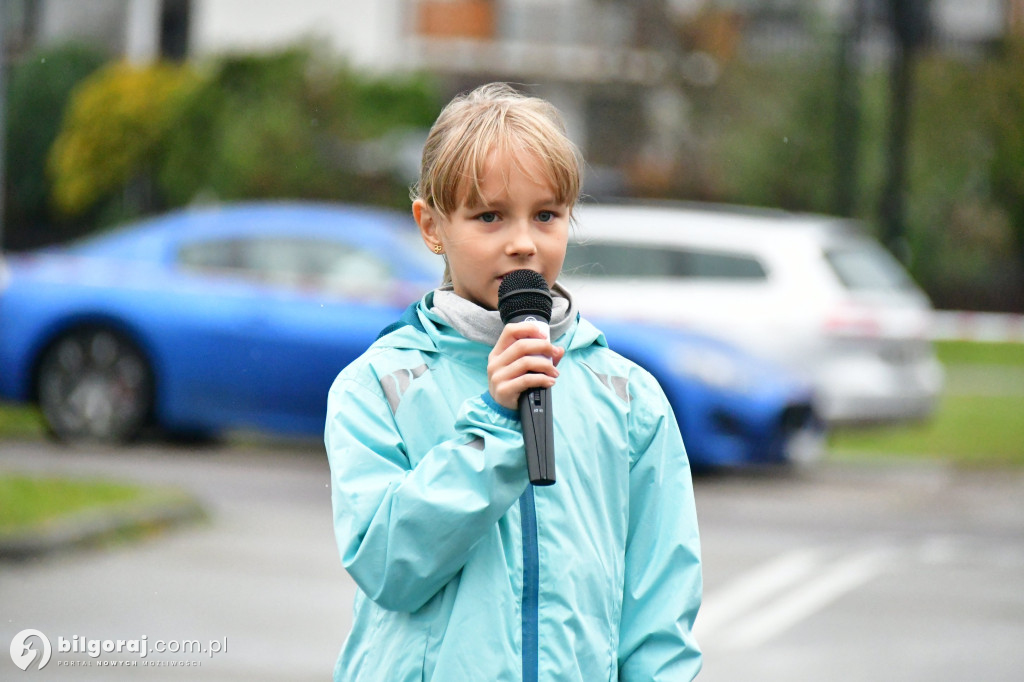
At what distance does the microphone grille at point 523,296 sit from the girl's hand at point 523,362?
4.0 inches

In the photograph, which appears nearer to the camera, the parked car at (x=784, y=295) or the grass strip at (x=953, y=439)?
the parked car at (x=784, y=295)

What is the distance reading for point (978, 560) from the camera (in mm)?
8039

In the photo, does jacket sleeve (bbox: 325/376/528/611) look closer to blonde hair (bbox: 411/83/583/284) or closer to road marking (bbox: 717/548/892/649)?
blonde hair (bbox: 411/83/583/284)

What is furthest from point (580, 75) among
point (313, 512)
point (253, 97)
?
point (313, 512)

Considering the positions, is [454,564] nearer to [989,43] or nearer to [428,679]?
[428,679]

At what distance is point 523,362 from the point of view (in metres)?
1.93

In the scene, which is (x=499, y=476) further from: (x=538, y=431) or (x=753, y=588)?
(x=753, y=588)

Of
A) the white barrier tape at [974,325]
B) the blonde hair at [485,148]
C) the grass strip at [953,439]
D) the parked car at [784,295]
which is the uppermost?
the blonde hair at [485,148]

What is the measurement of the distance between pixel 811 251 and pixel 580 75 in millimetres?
26612

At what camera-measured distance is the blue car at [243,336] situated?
32.1 feet

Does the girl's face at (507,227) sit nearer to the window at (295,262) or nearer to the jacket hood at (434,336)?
the jacket hood at (434,336)

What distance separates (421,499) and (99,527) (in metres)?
5.95

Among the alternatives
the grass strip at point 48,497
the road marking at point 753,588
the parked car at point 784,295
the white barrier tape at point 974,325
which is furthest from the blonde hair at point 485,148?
the white barrier tape at point 974,325

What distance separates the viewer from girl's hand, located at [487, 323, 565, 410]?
1930mm
